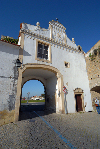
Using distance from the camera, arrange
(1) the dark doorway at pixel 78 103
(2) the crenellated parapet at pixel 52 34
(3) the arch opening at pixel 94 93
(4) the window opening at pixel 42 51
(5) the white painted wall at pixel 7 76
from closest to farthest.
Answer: (5) the white painted wall at pixel 7 76 < (2) the crenellated parapet at pixel 52 34 < (4) the window opening at pixel 42 51 < (1) the dark doorway at pixel 78 103 < (3) the arch opening at pixel 94 93

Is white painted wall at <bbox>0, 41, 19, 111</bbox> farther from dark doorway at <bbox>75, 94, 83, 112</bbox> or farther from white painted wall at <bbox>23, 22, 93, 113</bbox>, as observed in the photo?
dark doorway at <bbox>75, 94, 83, 112</bbox>

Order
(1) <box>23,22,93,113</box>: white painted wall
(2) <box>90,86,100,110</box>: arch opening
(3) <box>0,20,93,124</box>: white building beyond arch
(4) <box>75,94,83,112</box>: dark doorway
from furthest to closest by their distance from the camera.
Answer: (2) <box>90,86,100,110</box>: arch opening < (4) <box>75,94,83,112</box>: dark doorway < (1) <box>23,22,93,113</box>: white painted wall < (3) <box>0,20,93,124</box>: white building beyond arch

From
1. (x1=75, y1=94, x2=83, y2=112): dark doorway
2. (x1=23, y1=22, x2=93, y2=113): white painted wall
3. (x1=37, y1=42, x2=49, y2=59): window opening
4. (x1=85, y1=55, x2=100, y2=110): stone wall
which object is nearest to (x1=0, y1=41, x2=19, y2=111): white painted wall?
(x1=23, y1=22, x2=93, y2=113): white painted wall

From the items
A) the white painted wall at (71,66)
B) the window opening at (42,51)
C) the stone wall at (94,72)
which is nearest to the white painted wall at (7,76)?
the white painted wall at (71,66)

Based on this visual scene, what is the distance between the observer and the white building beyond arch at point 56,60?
7729mm

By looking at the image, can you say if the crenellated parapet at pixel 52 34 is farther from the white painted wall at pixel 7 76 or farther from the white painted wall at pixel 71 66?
the white painted wall at pixel 7 76

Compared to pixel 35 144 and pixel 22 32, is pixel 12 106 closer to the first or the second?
pixel 35 144

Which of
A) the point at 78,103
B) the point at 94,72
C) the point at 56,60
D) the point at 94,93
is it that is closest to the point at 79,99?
the point at 78,103

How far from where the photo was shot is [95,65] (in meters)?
10.1

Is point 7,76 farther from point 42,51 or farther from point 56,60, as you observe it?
point 56,60

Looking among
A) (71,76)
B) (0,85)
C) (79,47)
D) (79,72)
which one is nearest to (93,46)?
(79,47)

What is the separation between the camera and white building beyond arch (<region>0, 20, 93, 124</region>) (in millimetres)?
7729

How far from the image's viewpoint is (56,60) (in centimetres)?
932

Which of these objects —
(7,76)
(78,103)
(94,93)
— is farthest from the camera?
(94,93)
